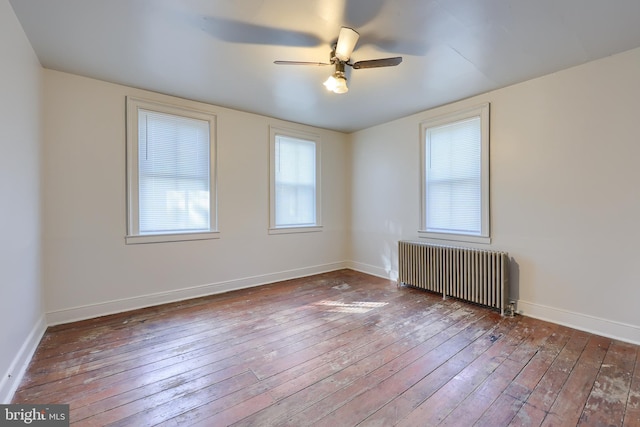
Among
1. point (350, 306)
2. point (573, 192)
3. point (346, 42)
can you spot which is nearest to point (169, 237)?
point (350, 306)

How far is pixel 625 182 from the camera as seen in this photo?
2.48 metres

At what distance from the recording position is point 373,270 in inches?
191

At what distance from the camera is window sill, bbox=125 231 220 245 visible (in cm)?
325

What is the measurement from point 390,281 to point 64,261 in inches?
163

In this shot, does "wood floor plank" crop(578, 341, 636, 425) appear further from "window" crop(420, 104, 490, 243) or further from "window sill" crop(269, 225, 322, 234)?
"window sill" crop(269, 225, 322, 234)

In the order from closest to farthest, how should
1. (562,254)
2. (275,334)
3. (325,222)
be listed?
(275,334) → (562,254) → (325,222)

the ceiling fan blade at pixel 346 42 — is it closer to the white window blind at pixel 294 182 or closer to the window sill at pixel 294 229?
the white window blind at pixel 294 182

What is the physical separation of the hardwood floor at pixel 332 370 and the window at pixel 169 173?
1020mm

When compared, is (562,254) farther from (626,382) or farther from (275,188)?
(275,188)

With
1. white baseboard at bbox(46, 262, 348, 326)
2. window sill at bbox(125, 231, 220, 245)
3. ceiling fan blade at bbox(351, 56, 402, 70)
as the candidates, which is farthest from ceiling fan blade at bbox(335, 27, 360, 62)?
white baseboard at bbox(46, 262, 348, 326)

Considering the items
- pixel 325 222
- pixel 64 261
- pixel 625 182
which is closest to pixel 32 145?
pixel 64 261

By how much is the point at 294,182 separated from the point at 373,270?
205 centimetres

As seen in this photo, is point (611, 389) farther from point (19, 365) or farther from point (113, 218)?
point (113, 218)

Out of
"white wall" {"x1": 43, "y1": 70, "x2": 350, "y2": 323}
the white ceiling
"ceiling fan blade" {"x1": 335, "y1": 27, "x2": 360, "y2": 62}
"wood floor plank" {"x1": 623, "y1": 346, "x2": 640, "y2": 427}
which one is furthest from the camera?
"white wall" {"x1": 43, "y1": 70, "x2": 350, "y2": 323}
